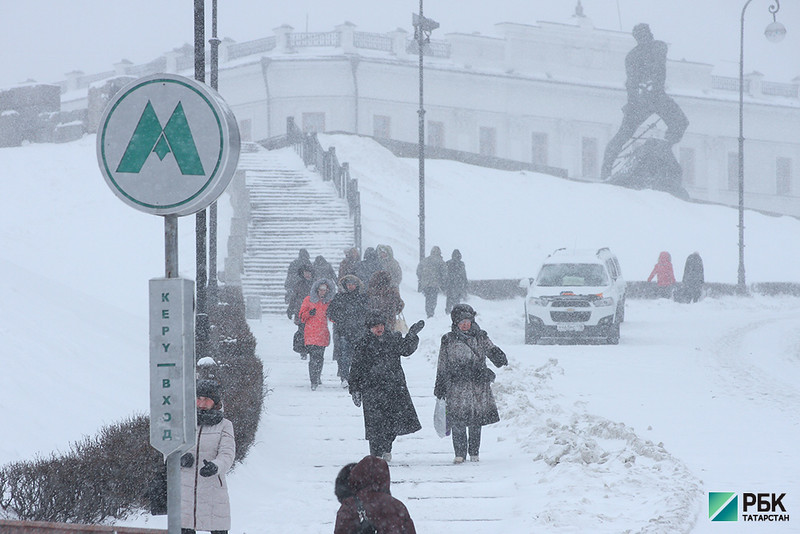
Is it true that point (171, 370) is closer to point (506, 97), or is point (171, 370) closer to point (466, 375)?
point (466, 375)

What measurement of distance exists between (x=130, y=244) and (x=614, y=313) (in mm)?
16794

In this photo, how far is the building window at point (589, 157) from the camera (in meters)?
57.6

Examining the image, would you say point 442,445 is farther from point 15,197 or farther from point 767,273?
point 767,273

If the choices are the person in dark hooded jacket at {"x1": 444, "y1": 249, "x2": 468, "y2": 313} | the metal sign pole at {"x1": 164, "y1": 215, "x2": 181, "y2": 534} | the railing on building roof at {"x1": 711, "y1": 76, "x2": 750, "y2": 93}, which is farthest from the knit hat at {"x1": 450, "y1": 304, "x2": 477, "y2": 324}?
the railing on building roof at {"x1": 711, "y1": 76, "x2": 750, "y2": 93}

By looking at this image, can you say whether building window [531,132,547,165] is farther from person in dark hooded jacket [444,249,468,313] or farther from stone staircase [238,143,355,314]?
person in dark hooded jacket [444,249,468,313]

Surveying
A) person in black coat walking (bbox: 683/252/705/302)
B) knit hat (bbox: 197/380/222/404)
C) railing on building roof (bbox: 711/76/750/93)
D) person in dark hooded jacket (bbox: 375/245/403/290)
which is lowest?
person in black coat walking (bbox: 683/252/705/302)

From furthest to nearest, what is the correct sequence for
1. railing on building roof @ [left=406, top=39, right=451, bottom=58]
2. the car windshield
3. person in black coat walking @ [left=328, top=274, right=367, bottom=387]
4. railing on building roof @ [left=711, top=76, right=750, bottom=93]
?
railing on building roof @ [left=711, top=76, right=750, bottom=93]
railing on building roof @ [left=406, top=39, right=451, bottom=58]
the car windshield
person in black coat walking @ [left=328, top=274, right=367, bottom=387]

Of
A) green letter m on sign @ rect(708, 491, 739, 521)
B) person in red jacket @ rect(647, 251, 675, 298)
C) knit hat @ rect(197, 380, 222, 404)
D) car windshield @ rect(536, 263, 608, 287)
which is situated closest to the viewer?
knit hat @ rect(197, 380, 222, 404)

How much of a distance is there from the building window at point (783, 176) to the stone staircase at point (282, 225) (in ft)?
123

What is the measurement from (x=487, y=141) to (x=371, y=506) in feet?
169

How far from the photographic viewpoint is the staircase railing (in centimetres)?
2766

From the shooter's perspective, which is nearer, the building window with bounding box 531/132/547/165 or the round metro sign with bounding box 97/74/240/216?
the round metro sign with bounding box 97/74/240/216

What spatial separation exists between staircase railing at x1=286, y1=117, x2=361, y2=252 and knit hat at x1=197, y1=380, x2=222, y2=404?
822 inches

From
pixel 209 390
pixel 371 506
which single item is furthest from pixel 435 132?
pixel 371 506
